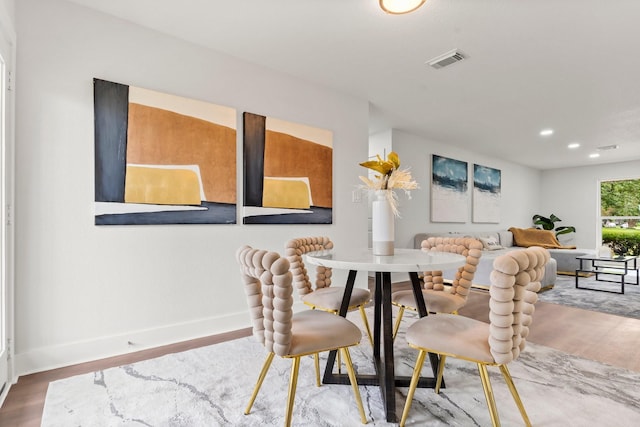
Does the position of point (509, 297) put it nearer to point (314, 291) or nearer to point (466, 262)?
point (466, 262)

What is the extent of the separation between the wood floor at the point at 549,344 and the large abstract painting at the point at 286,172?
1.10 meters

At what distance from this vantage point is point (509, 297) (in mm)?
Result: 1171

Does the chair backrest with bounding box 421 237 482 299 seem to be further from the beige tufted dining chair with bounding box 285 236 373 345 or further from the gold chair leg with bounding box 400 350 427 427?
the gold chair leg with bounding box 400 350 427 427

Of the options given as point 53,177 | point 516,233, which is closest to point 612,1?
point 53,177

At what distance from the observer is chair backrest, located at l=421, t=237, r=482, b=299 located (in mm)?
2037

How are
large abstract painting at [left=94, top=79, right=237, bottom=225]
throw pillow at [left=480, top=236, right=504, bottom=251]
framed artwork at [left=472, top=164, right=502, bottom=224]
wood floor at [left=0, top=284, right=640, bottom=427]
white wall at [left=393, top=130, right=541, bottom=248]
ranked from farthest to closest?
1. framed artwork at [left=472, top=164, right=502, bottom=224]
2. throw pillow at [left=480, top=236, right=504, bottom=251]
3. white wall at [left=393, top=130, right=541, bottom=248]
4. large abstract painting at [left=94, top=79, right=237, bottom=225]
5. wood floor at [left=0, top=284, right=640, bottom=427]

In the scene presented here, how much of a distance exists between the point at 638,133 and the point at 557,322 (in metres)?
4.06

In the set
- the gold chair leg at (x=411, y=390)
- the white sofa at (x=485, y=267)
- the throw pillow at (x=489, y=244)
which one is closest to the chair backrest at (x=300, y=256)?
the gold chair leg at (x=411, y=390)

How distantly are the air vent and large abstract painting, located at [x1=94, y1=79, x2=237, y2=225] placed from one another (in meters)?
1.78

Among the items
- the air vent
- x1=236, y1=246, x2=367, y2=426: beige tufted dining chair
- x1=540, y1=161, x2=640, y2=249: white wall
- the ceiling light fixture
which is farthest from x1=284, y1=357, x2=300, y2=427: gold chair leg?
x1=540, y1=161, x2=640, y2=249: white wall

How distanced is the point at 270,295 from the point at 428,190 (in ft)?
15.5

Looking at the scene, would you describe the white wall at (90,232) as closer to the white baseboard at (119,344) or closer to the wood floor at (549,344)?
the white baseboard at (119,344)

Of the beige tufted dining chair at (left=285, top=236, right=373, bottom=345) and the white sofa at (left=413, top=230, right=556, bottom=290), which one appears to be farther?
the white sofa at (left=413, top=230, right=556, bottom=290)

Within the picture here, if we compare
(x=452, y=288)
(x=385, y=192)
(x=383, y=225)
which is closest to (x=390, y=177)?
(x=385, y=192)
